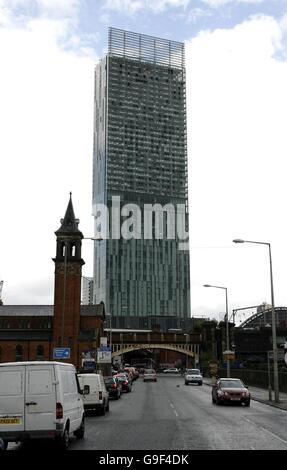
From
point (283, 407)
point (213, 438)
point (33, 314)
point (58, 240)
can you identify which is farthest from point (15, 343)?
point (213, 438)

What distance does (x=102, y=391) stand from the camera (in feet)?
81.9

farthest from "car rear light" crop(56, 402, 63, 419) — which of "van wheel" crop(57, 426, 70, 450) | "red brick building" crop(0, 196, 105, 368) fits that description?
"red brick building" crop(0, 196, 105, 368)

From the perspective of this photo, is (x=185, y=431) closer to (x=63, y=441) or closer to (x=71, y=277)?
(x=63, y=441)

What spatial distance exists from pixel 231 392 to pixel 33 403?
17686 mm

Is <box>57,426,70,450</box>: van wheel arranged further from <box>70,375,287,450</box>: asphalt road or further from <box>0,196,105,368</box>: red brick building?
<box>0,196,105,368</box>: red brick building

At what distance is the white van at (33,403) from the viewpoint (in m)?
13.5

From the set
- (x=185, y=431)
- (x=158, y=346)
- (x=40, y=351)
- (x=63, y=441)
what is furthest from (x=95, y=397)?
(x=158, y=346)

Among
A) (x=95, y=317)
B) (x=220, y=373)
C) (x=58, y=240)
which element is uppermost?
(x=58, y=240)

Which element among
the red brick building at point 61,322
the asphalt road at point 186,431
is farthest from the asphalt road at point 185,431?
the red brick building at point 61,322

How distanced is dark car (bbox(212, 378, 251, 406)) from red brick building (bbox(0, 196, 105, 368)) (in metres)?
57.9

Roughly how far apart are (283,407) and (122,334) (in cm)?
8905

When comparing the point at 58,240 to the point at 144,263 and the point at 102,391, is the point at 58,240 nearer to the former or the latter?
the point at 102,391

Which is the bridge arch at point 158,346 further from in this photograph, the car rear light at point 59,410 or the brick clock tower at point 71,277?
the car rear light at point 59,410

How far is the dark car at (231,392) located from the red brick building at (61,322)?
57852 mm
